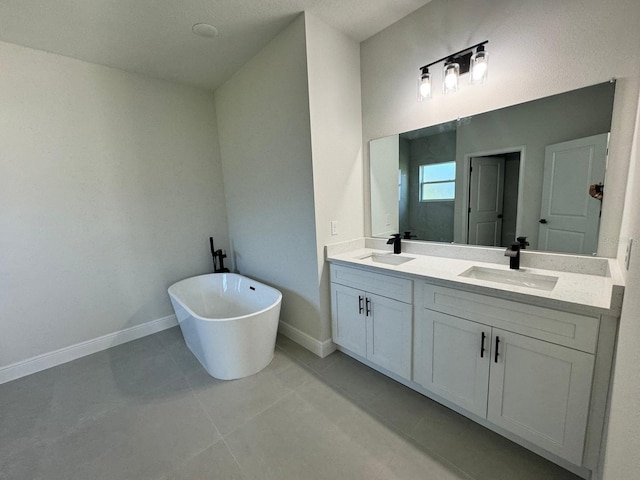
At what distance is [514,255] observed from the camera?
169cm

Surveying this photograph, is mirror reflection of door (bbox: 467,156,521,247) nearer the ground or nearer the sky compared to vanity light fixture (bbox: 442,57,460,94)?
nearer the ground

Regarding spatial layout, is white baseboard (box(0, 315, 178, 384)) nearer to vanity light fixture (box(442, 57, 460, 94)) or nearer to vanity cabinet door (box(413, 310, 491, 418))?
vanity cabinet door (box(413, 310, 491, 418))

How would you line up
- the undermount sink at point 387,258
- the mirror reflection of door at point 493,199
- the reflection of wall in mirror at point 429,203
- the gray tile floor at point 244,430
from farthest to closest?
1. the undermount sink at point 387,258
2. the reflection of wall in mirror at point 429,203
3. the mirror reflection of door at point 493,199
4. the gray tile floor at point 244,430

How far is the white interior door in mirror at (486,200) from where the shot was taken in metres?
1.86

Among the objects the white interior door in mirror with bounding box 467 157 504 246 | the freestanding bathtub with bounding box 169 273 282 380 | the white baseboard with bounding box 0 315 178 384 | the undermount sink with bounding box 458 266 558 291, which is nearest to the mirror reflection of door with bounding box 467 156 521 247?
Result: the white interior door in mirror with bounding box 467 157 504 246

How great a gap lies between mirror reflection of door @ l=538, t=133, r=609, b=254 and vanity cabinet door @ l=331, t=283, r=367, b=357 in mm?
1275

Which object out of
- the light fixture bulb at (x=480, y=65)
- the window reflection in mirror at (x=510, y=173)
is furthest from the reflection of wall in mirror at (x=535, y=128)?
the light fixture bulb at (x=480, y=65)

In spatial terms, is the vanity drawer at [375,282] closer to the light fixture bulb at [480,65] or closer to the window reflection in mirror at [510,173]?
the window reflection in mirror at [510,173]

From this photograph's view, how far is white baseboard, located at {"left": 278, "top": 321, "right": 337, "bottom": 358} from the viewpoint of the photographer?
241cm

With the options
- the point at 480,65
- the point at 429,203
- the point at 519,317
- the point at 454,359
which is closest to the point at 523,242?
the point at 519,317

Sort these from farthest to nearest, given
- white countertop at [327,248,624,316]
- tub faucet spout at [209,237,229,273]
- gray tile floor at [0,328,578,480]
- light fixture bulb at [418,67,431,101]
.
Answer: tub faucet spout at [209,237,229,273]
light fixture bulb at [418,67,431,101]
gray tile floor at [0,328,578,480]
white countertop at [327,248,624,316]

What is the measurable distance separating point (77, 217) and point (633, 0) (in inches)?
160

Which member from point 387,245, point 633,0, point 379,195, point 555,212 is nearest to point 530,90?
point 633,0

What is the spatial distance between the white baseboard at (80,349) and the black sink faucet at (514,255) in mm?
3320
